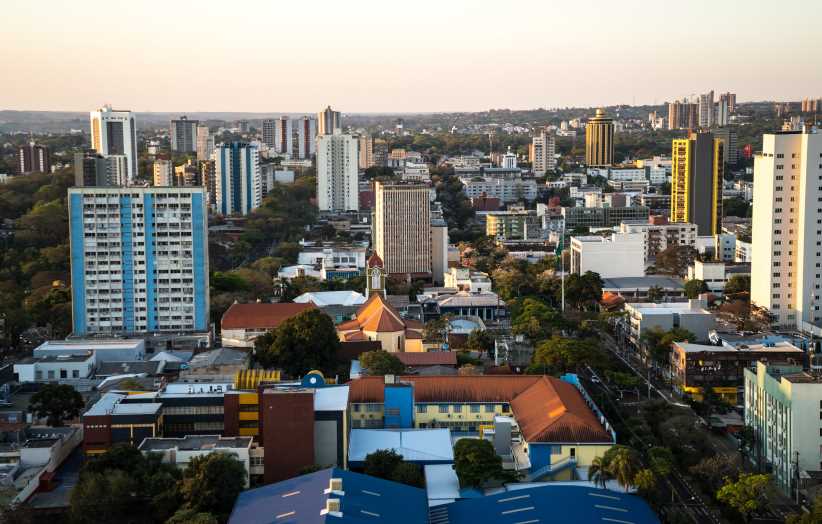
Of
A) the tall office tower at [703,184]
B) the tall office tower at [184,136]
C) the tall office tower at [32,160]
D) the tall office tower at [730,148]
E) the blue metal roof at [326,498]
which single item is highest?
the tall office tower at [184,136]

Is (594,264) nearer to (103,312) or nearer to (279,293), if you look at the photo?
(279,293)

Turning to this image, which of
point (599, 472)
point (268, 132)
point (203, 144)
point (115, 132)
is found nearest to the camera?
point (599, 472)

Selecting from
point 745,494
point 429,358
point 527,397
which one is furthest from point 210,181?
point 745,494

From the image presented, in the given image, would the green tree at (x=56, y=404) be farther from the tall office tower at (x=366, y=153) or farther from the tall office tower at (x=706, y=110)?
the tall office tower at (x=706, y=110)

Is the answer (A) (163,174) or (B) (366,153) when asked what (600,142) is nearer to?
(B) (366,153)

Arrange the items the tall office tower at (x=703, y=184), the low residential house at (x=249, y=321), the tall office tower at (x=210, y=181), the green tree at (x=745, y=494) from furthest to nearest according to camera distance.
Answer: the tall office tower at (x=210, y=181) → the tall office tower at (x=703, y=184) → the low residential house at (x=249, y=321) → the green tree at (x=745, y=494)

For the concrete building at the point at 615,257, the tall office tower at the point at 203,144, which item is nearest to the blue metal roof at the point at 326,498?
the concrete building at the point at 615,257
